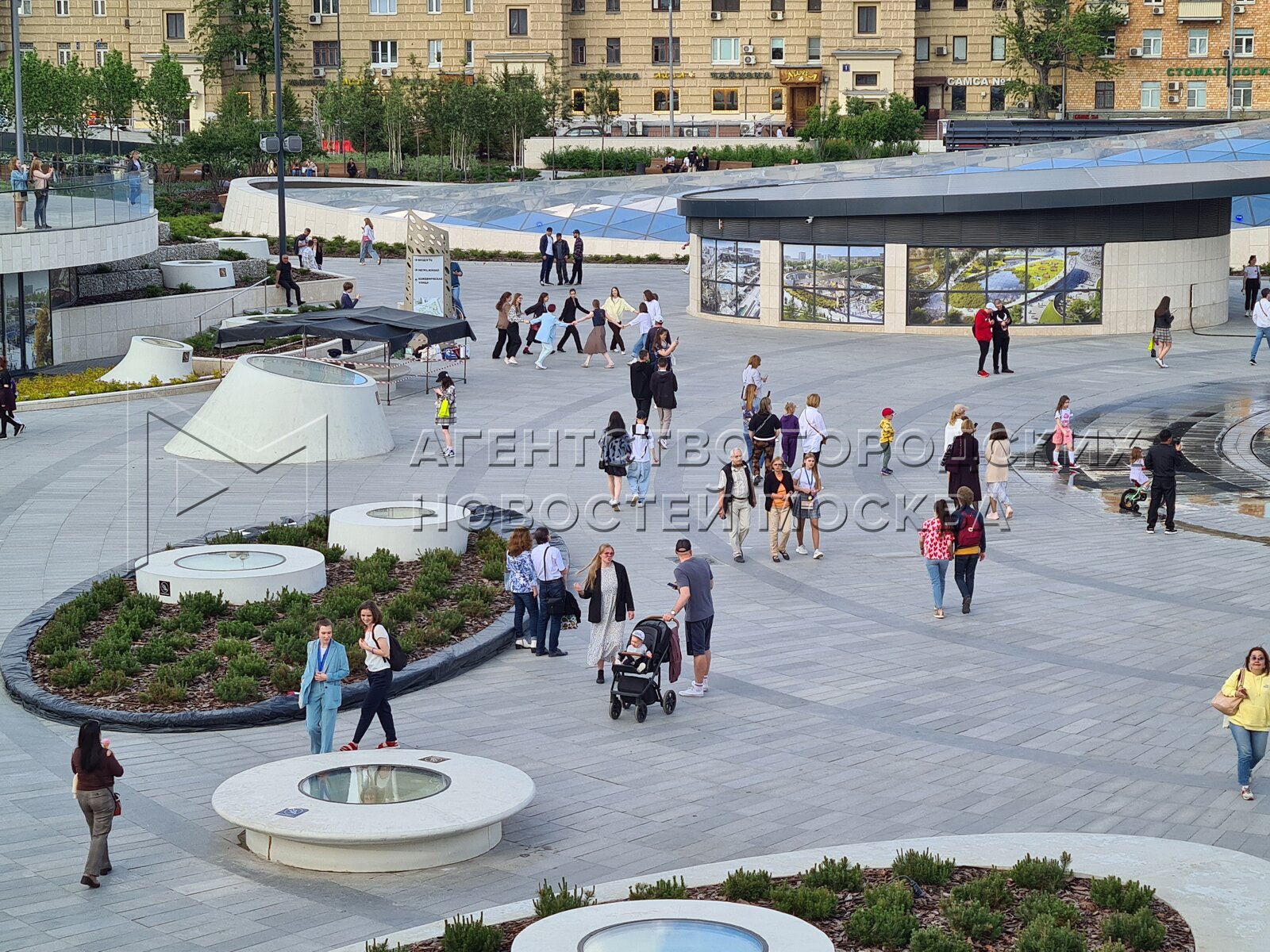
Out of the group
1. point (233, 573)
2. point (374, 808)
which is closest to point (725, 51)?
point (233, 573)

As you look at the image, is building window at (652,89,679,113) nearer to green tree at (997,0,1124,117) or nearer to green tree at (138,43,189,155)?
green tree at (997,0,1124,117)

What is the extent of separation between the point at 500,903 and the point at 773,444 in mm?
12182

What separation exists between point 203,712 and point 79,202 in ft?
74.3

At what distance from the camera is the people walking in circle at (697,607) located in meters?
14.4

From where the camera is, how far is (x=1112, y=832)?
11.5m

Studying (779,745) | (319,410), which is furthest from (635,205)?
(779,745)

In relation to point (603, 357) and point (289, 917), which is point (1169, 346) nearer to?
point (603, 357)

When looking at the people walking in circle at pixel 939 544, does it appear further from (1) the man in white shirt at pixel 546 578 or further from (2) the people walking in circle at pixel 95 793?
(2) the people walking in circle at pixel 95 793

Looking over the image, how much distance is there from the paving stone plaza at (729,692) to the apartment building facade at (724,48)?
63594 mm

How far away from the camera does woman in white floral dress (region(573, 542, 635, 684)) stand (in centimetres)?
1445

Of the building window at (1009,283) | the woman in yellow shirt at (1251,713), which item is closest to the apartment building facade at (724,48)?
the building window at (1009,283)

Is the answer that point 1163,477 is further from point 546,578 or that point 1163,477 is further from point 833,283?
point 833,283

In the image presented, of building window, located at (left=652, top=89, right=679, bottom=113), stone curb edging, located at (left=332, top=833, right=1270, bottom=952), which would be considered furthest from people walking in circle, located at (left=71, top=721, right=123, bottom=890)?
building window, located at (left=652, top=89, right=679, bottom=113)

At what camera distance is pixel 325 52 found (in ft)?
303
